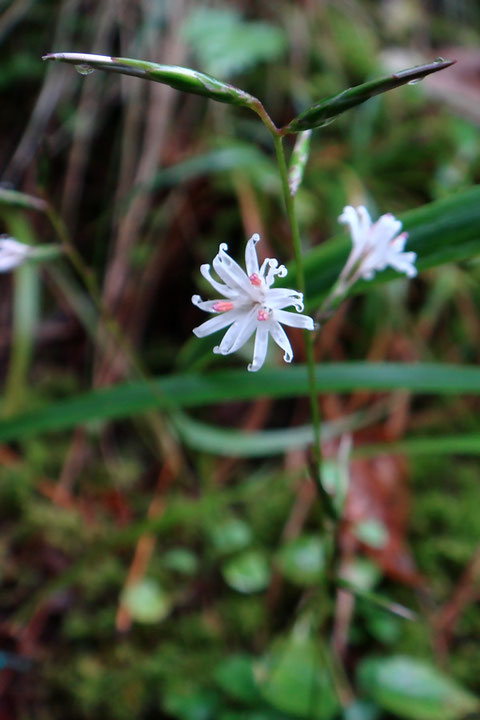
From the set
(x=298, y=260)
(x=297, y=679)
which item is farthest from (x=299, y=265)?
(x=297, y=679)

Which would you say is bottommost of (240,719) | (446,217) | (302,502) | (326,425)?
(240,719)

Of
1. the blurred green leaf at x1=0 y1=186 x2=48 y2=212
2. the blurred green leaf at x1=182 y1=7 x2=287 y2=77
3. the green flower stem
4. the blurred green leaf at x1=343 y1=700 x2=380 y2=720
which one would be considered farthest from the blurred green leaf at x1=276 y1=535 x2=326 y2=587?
the blurred green leaf at x1=182 y1=7 x2=287 y2=77

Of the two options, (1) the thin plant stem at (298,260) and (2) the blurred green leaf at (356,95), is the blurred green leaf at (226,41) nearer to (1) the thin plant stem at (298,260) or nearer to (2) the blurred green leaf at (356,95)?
(1) the thin plant stem at (298,260)

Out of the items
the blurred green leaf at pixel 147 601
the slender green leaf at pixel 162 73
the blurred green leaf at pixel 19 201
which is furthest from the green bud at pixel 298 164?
the blurred green leaf at pixel 147 601

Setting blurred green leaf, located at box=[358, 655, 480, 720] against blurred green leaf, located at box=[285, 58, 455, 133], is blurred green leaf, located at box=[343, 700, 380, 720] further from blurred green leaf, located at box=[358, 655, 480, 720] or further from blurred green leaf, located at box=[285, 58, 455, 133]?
blurred green leaf, located at box=[285, 58, 455, 133]

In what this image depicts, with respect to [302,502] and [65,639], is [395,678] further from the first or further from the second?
[65,639]

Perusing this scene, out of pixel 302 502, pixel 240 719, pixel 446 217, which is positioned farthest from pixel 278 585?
pixel 446 217
